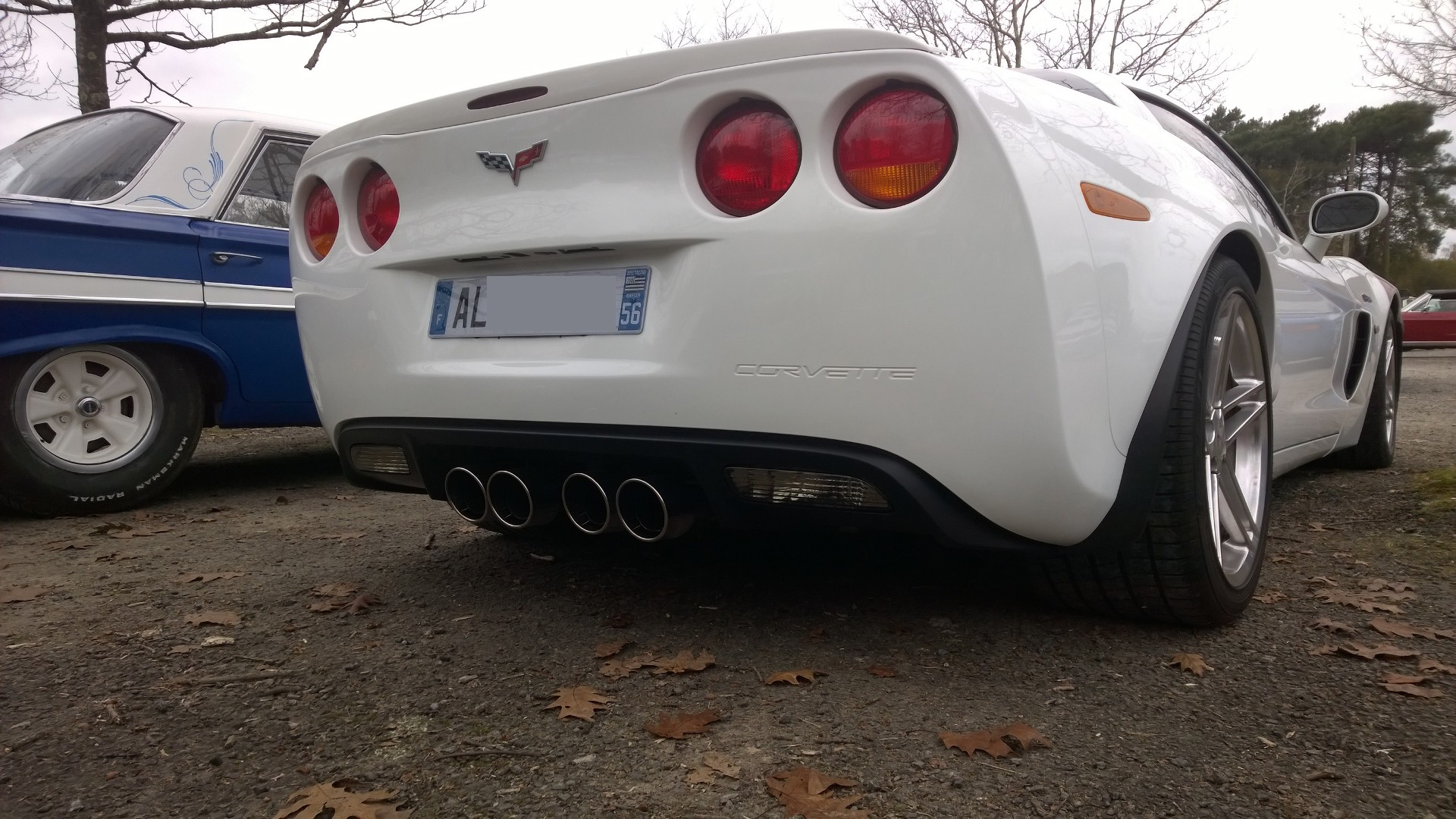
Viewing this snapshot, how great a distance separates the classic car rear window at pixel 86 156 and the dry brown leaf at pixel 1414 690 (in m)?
4.43

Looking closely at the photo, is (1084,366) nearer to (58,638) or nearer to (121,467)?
(58,638)

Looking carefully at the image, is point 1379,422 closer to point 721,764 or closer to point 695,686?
point 695,686

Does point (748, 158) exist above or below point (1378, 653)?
above

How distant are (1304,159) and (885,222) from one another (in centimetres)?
4685

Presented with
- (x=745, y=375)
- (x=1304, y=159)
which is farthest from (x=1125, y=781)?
(x=1304, y=159)

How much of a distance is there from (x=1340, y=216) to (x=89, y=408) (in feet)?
15.5

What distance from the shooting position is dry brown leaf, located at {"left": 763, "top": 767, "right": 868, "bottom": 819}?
1537 mm

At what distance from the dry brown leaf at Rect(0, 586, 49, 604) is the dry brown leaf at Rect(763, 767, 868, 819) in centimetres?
224

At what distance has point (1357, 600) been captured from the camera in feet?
8.51

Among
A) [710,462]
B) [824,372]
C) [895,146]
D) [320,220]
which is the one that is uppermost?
[895,146]

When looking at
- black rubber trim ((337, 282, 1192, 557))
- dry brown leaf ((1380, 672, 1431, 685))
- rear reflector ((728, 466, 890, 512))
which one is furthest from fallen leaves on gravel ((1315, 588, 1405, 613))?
rear reflector ((728, 466, 890, 512))

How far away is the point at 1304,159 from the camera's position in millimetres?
41875

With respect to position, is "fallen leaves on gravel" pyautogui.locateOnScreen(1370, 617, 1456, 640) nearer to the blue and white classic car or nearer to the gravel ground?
the gravel ground

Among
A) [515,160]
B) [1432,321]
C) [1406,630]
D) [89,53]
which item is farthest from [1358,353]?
[1432,321]
